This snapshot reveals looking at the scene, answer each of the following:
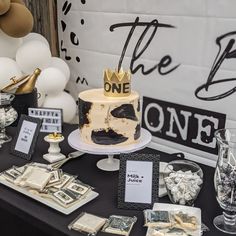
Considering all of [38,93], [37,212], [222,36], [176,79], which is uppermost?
[222,36]

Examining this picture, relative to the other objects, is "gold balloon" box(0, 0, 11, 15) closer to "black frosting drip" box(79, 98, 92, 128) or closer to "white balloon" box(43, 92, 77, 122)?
"white balloon" box(43, 92, 77, 122)

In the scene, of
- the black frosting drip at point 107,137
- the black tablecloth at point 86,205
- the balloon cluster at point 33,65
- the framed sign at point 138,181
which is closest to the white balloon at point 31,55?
the balloon cluster at point 33,65

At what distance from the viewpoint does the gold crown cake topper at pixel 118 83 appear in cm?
112

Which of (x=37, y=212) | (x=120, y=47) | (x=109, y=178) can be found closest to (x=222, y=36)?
(x=120, y=47)

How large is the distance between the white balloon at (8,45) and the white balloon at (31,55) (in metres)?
0.03

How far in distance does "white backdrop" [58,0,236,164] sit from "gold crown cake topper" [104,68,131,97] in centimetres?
38

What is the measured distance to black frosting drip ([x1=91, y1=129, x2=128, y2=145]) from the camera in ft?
3.56

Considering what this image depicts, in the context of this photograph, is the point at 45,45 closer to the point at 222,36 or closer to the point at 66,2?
the point at 66,2

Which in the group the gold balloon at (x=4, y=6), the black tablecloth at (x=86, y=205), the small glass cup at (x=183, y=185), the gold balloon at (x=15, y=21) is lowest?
the black tablecloth at (x=86, y=205)

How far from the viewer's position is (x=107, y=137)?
A: 3.58ft

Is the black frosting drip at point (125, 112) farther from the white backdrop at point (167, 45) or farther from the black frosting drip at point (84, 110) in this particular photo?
the white backdrop at point (167, 45)

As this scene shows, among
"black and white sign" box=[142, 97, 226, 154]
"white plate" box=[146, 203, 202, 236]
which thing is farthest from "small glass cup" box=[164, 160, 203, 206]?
"black and white sign" box=[142, 97, 226, 154]

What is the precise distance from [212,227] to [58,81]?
3.33 feet

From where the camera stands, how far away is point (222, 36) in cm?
129
